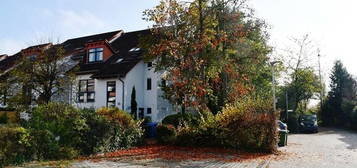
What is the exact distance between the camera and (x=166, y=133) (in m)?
21.6

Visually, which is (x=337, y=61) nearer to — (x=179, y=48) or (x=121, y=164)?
(x=179, y=48)

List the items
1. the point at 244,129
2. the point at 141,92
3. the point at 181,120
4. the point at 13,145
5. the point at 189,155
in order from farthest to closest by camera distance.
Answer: the point at 141,92
the point at 181,120
the point at 244,129
the point at 189,155
the point at 13,145

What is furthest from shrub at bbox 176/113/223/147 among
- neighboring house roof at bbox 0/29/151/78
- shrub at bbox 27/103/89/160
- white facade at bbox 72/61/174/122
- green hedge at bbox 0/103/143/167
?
white facade at bbox 72/61/174/122

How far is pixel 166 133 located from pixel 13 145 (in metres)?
9.91

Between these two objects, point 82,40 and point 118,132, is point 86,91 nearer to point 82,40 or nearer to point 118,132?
point 82,40

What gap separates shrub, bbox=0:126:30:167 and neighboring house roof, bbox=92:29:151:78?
1763cm

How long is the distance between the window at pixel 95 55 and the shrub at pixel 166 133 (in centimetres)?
1722

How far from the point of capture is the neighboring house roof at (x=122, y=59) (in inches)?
1312

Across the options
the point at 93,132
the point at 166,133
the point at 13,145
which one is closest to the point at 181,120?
the point at 166,133

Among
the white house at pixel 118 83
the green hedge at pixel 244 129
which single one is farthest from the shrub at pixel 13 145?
the white house at pixel 118 83

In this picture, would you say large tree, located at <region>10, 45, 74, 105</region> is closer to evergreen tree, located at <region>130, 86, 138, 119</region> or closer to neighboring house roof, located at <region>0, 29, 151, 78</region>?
neighboring house roof, located at <region>0, 29, 151, 78</region>

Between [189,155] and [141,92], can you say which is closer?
[189,155]

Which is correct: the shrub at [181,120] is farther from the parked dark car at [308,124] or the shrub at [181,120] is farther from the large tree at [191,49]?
A: the parked dark car at [308,124]

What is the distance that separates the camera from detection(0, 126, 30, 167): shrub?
12766 mm
